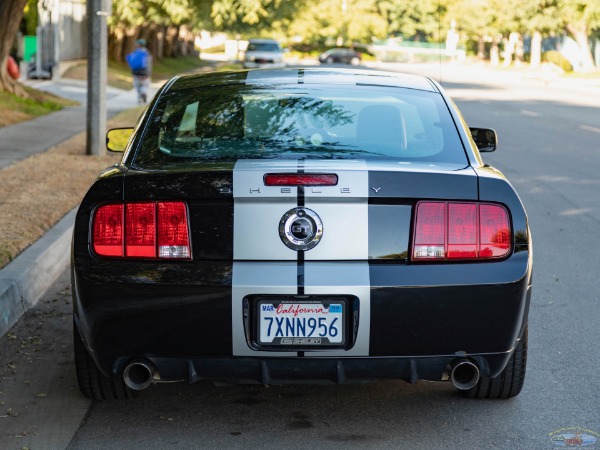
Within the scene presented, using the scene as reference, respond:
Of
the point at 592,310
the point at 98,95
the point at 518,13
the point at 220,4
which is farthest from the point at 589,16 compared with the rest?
the point at 592,310

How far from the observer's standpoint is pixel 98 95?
1527 cm

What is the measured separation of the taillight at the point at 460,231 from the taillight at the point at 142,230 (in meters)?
0.94

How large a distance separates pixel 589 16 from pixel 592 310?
56.9 m

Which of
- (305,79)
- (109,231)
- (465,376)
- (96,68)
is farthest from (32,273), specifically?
(96,68)

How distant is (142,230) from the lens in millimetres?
4617

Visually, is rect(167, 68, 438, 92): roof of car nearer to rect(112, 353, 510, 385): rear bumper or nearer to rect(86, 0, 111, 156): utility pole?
rect(112, 353, 510, 385): rear bumper

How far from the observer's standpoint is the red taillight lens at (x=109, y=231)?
4641 mm

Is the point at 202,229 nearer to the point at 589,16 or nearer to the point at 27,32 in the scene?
the point at 27,32

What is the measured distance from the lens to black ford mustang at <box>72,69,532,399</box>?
4465 mm

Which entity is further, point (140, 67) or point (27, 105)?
point (140, 67)

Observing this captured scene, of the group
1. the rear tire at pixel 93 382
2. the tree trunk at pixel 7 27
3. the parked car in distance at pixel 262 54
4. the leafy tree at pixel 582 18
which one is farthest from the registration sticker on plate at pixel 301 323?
the leafy tree at pixel 582 18

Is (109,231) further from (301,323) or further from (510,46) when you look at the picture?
(510,46)

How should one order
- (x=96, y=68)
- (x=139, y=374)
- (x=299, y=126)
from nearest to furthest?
(x=139, y=374) < (x=299, y=126) < (x=96, y=68)

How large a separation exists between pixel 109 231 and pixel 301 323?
0.88 m
